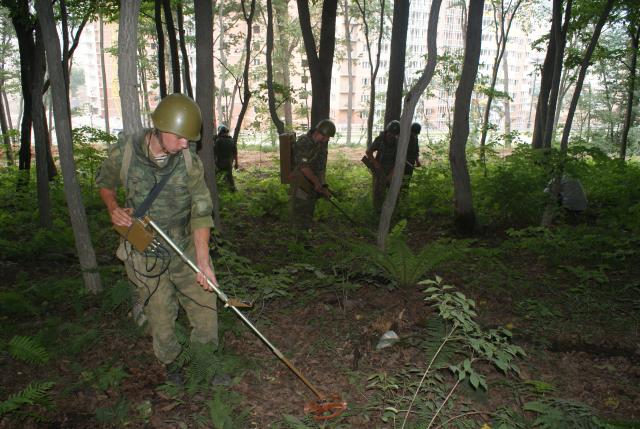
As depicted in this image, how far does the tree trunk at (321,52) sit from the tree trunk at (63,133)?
19.9ft

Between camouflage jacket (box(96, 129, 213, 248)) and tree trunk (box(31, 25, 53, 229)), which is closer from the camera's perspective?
camouflage jacket (box(96, 129, 213, 248))

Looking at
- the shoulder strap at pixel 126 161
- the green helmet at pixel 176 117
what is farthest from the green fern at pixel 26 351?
the green helmet at pixel 176 117

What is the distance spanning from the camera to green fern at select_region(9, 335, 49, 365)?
330 centimetres

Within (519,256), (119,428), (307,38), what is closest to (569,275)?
(519,256)

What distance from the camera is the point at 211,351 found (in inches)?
129

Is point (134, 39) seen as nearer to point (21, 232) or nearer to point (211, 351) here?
point (211, 351)

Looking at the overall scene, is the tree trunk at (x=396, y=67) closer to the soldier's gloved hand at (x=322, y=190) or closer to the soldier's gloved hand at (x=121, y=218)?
the soldier's gloved hand at (x=322, y=190)

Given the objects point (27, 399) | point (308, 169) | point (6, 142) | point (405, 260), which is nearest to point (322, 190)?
point (308, 169)

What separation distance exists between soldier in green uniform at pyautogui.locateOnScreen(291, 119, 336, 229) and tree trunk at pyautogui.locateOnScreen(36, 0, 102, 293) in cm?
334

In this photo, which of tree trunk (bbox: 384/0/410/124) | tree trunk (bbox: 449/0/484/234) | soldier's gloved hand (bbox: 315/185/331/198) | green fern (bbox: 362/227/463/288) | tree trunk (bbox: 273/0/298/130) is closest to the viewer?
green fern (bbox: 362/227/463/288)

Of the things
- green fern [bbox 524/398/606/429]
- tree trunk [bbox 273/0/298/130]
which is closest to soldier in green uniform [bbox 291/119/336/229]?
green fern [bbox 524/398/606/429]

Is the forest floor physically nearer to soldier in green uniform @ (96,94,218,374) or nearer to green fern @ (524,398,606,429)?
green fern @ (524,398,606,429)

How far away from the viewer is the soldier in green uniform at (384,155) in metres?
8.48

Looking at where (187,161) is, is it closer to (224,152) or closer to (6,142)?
(224,152)
